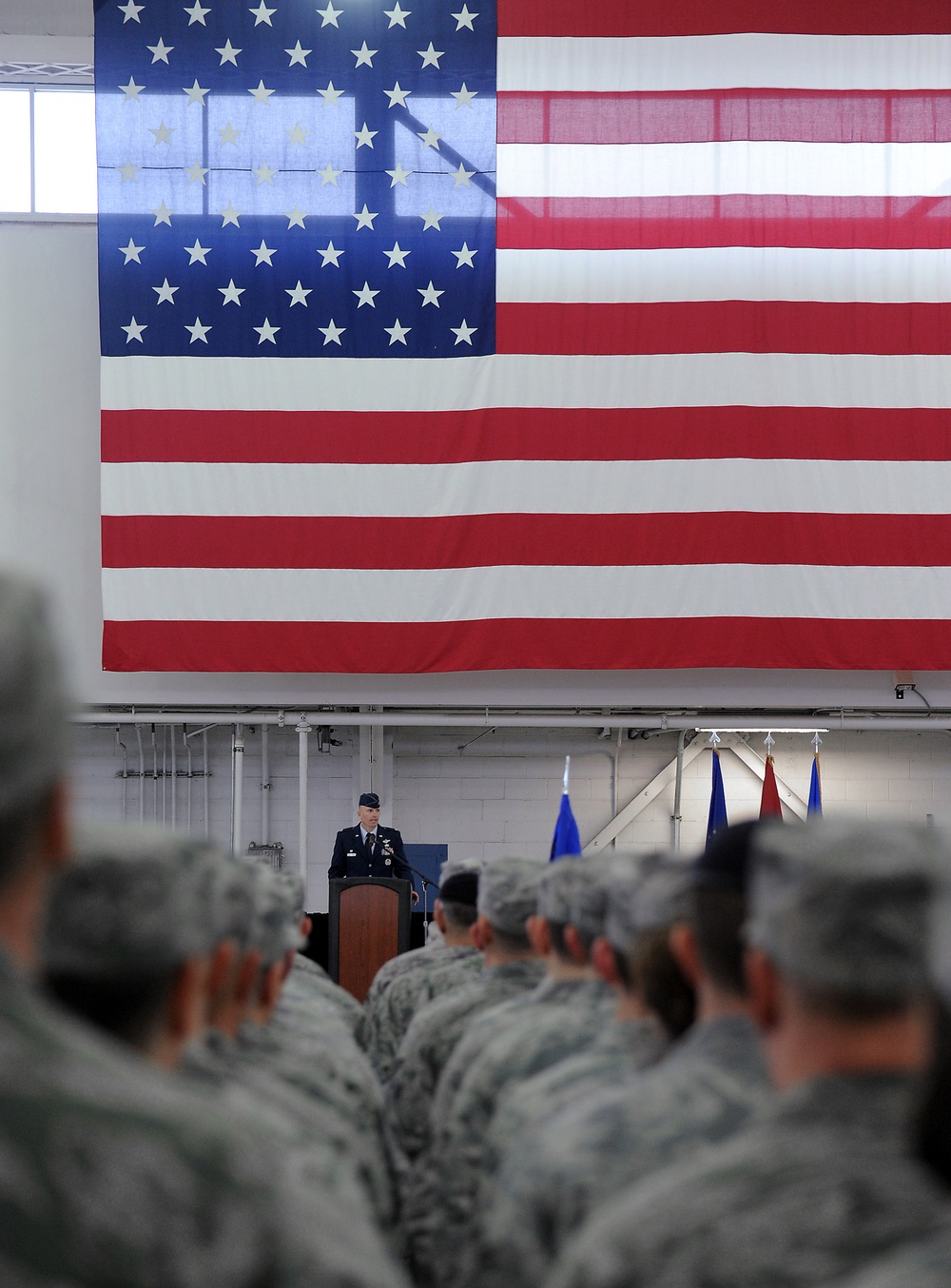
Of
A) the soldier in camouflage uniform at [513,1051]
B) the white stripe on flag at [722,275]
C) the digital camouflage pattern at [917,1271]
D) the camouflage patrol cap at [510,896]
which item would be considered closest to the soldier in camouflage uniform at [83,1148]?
the digital camouflage pattern at [917,1271]

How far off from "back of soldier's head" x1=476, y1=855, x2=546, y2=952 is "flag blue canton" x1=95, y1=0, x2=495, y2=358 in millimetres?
5270

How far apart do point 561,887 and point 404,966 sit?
230cm

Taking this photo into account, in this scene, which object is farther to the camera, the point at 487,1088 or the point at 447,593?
the point at 447,593

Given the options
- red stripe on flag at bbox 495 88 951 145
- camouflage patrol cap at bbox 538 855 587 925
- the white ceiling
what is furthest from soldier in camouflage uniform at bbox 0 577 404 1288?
the white ceiling

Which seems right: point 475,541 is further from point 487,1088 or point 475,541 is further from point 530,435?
point 487,1088

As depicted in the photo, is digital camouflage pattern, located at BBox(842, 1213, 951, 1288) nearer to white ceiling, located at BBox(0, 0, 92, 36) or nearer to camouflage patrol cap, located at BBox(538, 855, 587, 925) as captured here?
camouflage patrol cap, located at BBox(538, 855, 587, 925)

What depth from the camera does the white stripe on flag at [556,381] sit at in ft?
26.2

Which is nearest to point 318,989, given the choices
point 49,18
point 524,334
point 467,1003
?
point 467,1003

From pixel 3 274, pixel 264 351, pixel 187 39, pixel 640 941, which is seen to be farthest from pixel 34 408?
pixel 640 941

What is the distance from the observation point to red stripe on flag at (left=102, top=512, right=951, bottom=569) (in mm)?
7859

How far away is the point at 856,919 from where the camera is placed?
1.07 metres

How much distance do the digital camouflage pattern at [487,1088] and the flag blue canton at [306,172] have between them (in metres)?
6.11

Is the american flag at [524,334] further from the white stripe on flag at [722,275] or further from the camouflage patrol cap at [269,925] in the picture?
the camouflage patrol cap at [269,925]

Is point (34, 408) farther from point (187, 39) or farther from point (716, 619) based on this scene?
point (716, 619)
